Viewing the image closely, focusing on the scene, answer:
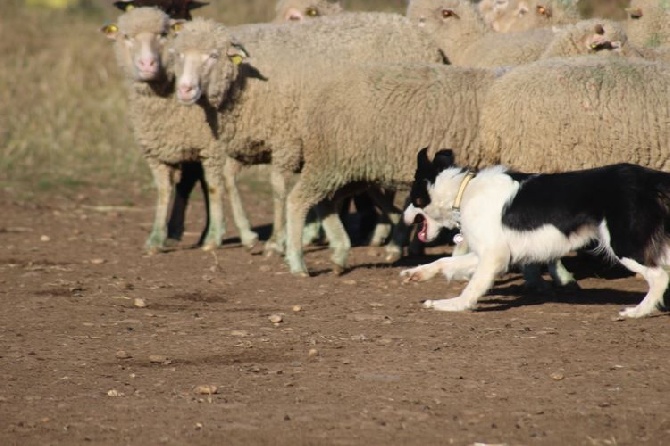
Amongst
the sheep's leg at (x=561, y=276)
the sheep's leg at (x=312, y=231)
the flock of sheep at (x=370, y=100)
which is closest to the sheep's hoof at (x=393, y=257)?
the flock of sheep at (x=370, y=100)

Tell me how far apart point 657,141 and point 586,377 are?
9.72 ft

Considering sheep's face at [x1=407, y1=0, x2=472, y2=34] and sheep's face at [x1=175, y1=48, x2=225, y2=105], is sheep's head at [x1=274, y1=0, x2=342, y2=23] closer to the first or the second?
sheep's face at [x1=407, y1=0, x2=472, y2=34]

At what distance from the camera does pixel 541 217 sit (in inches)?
291

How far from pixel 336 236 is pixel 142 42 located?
8.78 feet

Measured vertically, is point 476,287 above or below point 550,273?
above

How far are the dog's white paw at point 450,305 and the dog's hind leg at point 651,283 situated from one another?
999 mm

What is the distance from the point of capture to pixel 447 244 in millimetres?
11586

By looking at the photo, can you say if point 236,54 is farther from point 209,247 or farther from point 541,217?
point 541,217

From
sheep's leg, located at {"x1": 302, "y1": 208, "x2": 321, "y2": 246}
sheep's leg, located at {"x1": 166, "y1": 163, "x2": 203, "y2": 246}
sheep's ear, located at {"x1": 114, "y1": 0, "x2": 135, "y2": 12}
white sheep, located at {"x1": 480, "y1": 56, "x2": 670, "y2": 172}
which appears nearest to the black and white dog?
white sheep, located at {"x1": 480, "y1": 56, "x2": 670, "y2": 172}

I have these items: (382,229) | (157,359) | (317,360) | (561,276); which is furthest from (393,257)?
(157,359)

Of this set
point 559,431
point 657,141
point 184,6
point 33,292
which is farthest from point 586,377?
point 184,6

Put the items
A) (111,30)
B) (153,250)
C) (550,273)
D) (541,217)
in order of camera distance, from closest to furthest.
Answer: (541,217) → (550,273) → (153,250) → (111,30)

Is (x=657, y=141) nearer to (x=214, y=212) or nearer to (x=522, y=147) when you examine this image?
(x=522, y=147)

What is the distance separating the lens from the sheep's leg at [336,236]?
9867 millimetres
